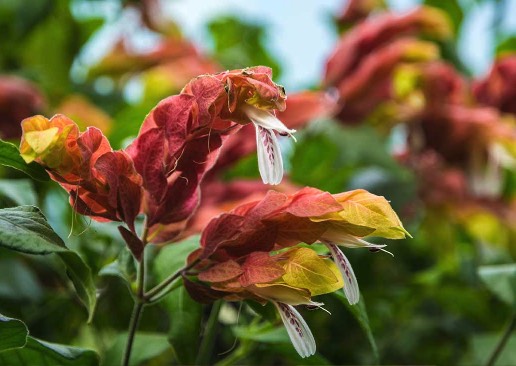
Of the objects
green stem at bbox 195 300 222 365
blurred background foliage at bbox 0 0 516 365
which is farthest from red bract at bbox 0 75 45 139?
green stem at bbox 195 300 222 365

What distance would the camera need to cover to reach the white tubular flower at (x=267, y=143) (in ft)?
1.56

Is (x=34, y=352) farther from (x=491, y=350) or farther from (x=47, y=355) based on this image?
(x=491, y=350)

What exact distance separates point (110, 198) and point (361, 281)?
662mm

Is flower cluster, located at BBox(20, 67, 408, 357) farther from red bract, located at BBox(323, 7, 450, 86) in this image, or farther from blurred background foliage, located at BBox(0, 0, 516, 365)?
red bract, located at BBox(323, 7, 450, 86)

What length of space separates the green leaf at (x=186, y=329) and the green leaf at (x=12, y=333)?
117mm

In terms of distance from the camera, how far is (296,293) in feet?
→ 1.59

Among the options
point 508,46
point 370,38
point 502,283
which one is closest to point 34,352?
point 502,283

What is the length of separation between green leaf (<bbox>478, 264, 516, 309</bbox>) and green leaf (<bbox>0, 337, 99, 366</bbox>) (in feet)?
1.16

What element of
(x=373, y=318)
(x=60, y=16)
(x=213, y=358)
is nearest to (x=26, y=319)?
(x=213, y=358)

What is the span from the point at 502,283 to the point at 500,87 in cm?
57

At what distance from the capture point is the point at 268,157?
48 cm

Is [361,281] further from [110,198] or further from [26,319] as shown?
[110,198]

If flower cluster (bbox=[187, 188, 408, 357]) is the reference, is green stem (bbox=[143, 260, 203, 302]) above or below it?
below

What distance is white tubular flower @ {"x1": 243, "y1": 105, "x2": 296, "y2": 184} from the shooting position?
48 cm
